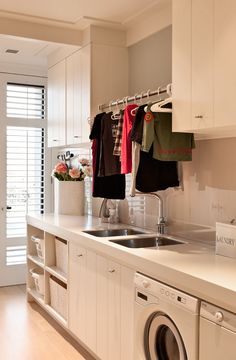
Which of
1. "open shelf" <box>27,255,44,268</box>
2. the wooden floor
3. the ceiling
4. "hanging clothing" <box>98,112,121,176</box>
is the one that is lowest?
the wooden floor

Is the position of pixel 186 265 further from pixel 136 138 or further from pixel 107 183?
pixel 107 183

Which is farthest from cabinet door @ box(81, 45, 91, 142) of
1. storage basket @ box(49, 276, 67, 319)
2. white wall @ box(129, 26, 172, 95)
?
storage basket @ box(49, 276, 67, 319)

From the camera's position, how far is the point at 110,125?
3570mm

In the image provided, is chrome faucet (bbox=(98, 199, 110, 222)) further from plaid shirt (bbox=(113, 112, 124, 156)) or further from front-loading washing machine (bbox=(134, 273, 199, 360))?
front-loading washing machine (bbox=(134, 273, 199, 360))

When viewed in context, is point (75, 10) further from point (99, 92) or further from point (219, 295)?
point (219, 295)

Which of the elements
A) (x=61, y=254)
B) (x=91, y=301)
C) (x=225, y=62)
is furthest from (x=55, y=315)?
(x=225, y=62)

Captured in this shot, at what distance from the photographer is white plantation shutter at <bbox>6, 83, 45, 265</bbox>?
17.1 ft

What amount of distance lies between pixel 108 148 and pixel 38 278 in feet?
4.92

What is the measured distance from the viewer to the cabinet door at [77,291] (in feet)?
10.6

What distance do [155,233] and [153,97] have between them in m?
1.07

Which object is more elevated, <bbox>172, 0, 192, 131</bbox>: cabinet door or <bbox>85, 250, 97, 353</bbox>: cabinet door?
<bbox>172, 0, 192, 131</bbox>: cabinet door

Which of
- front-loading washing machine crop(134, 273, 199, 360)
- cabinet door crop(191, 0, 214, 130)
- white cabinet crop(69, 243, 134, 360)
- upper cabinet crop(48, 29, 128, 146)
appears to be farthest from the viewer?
upper cabinet crop(48, 29, 128, 146)

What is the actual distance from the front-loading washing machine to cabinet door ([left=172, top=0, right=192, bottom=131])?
3.04 feet

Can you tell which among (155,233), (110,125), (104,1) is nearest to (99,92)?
(110,125)
